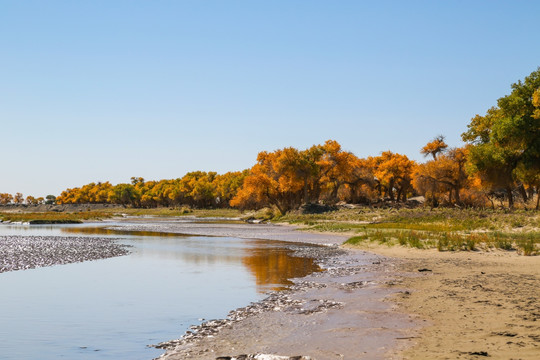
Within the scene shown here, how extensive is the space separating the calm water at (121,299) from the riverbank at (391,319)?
1234 mm

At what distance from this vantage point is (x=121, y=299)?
15.6m

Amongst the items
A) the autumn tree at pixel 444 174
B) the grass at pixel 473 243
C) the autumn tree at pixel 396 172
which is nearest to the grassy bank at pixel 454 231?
the grass at pixel 473 243

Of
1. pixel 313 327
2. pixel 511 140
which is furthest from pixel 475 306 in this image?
pixel 511 140

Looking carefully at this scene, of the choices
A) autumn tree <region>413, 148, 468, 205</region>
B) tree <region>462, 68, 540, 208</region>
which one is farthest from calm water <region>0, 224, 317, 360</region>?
autumn tree <region>413, 148, 468, 205</region>

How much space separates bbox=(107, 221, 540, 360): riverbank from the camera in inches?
349

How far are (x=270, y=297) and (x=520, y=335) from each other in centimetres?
753

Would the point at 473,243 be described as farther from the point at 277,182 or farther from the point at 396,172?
the point at 396,172

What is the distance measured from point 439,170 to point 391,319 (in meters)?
64.1

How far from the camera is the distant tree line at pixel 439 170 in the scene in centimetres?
4641

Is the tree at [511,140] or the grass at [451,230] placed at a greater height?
the tree at [511,140]

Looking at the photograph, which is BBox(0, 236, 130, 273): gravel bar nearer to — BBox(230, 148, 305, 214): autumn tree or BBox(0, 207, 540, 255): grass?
BBox(0, 207, 540, 255): grass

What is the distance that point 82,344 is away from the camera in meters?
10.4

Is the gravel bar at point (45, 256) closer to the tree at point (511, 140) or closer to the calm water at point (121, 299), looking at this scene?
the calm water at point (121, 299)

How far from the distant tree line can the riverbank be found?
29575 millimetres
